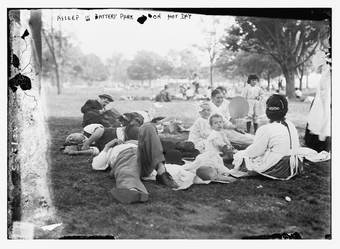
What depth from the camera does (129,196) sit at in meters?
4.88

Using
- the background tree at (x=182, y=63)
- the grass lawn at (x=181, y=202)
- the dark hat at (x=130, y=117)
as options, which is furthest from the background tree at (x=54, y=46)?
the background tree at (x=182, y=63)

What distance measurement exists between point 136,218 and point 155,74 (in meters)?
1.94

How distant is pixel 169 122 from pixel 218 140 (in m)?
0.69

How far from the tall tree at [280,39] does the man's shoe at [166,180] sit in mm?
1926

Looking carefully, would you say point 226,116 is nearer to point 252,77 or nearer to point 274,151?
point 252,77

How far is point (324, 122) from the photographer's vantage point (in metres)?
5.21

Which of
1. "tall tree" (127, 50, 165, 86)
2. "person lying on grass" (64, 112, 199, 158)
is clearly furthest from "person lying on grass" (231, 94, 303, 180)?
"tall tree" (127, 50, 165, 86)

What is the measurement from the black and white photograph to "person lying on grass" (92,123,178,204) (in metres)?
0.02

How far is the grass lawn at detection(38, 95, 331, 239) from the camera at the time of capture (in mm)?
4809

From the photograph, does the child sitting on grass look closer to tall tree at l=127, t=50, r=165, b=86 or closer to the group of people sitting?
the group of people sitting

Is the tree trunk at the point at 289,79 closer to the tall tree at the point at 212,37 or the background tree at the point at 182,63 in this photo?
the tall tree at the point at 212,37

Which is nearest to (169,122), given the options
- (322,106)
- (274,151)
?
(274,151)

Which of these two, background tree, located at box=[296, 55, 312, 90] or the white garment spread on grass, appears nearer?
the white garment spread on grass

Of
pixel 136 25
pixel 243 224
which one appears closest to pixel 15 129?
pixel 136 25
